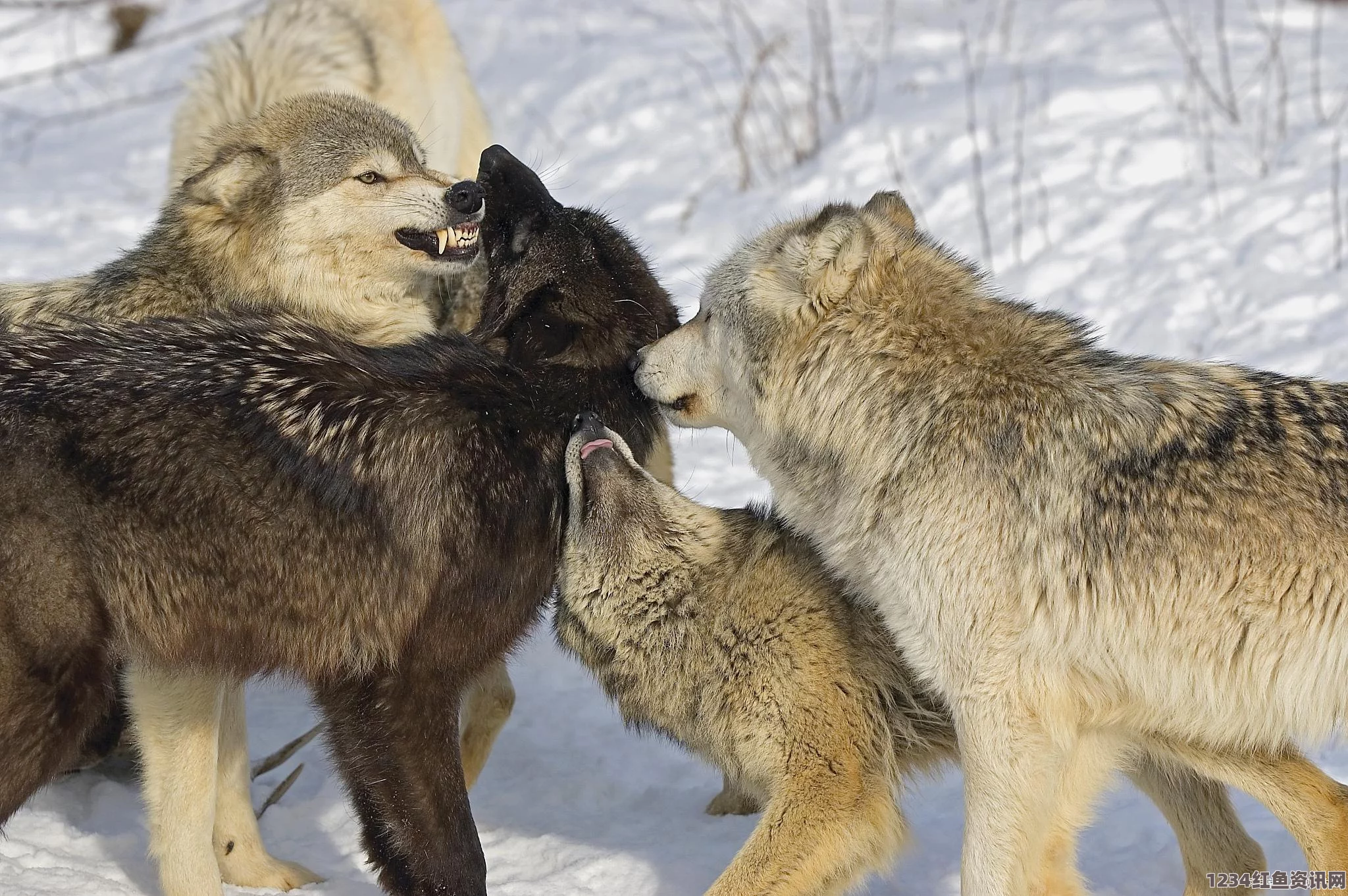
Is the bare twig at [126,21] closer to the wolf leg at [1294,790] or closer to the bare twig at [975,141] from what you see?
the bare twig at [975,141]

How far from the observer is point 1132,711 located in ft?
13.1

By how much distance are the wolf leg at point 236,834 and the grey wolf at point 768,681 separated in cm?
123

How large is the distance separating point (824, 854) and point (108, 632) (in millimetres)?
2106

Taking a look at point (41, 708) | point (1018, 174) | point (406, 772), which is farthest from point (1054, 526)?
point (1018, 174)

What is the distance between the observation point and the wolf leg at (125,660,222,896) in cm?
447

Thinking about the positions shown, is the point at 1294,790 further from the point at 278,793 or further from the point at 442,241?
the point at 278,793

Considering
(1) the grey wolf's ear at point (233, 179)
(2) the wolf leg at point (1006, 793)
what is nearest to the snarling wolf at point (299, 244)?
(1) the grey wolf's ear at point (233, 179)

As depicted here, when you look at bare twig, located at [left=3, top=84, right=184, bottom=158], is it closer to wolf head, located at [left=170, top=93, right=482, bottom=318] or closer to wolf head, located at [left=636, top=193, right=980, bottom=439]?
wolf head, located at [left=170, top=93, right=482, bottom=318]

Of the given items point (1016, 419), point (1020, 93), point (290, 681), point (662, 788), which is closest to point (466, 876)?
point (290, 681)

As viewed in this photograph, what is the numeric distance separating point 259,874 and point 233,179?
2.48 m

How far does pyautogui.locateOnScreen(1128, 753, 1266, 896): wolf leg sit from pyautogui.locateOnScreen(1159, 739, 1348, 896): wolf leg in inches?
12.2

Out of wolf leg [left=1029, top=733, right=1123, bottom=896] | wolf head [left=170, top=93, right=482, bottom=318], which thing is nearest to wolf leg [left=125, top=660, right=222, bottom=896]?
wolf head [left=170, top=93, right=482, bottom=318]

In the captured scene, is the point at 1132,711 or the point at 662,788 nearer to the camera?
the point at 1132,711

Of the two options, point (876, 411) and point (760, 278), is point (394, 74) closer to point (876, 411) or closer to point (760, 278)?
point (760, 278)
